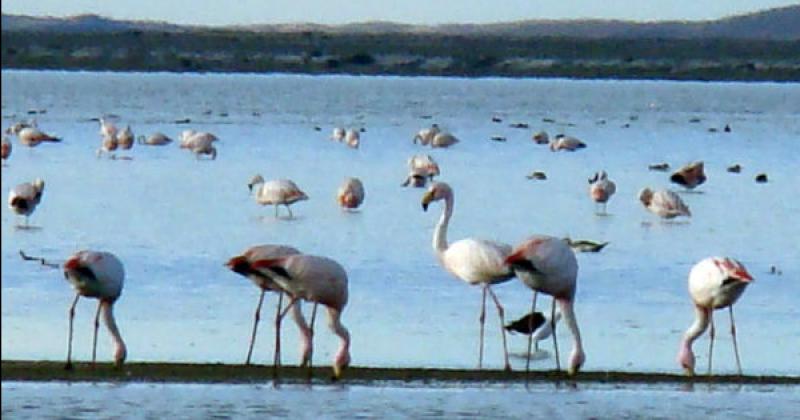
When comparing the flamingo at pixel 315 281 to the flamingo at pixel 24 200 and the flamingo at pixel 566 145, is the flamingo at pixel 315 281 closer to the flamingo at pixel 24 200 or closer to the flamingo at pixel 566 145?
the flamingo at pixel 24 200

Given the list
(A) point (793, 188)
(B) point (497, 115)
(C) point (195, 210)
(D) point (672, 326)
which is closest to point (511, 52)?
(B) point (497, 115)

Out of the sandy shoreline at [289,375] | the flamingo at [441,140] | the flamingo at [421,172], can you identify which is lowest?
the sandy shoreline at [289,375]

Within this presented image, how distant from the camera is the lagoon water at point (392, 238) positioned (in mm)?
13375

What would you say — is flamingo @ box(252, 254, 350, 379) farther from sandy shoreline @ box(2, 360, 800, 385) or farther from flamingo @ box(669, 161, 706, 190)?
flamingo @ box(669, 161, 706, 190)

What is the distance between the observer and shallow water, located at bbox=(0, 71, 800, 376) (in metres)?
13.4

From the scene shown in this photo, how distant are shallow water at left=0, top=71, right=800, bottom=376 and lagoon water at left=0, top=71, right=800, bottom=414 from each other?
32 millimetres

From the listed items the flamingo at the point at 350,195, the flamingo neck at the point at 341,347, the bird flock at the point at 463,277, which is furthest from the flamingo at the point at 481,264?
the flamingo at the point at 350,195

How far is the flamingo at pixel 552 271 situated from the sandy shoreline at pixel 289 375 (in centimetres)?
21

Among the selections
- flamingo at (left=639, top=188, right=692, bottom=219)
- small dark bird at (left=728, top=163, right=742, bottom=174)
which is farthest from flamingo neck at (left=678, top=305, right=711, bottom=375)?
small dark bird at (left=728, top=163, right=742, bottom=174)

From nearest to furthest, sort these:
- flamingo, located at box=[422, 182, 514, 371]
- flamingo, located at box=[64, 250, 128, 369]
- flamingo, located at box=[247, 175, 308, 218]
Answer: flamingo, located at box=[64, 250, 128, 369], flamingo, located at box=[422, 182, 514, 371], flamingo, located at box=[247, 175, 308, 218]

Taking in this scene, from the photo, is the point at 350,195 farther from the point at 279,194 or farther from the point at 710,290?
the point at 710,290

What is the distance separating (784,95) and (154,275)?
4303 inches

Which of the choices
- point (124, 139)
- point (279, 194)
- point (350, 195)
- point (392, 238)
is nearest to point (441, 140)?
point (124, 139)

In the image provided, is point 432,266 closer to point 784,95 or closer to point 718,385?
point 718,385
